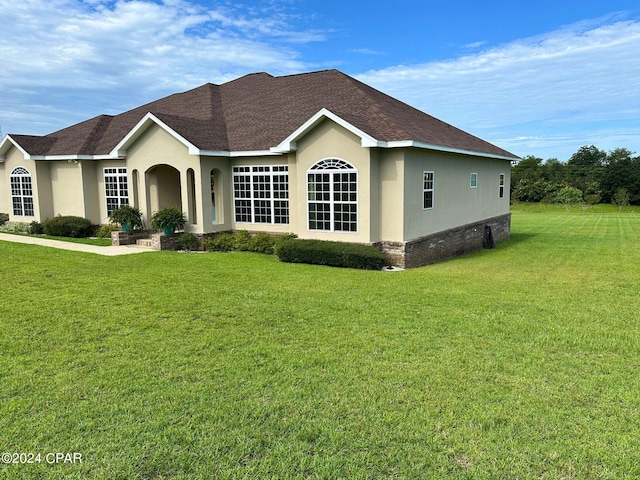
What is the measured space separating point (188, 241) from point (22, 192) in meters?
10.8

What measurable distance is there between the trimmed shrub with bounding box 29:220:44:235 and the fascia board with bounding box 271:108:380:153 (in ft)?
40.9

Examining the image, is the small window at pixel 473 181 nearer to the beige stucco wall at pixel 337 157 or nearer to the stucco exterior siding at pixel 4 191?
the beige stucco wall at pixel 337 157

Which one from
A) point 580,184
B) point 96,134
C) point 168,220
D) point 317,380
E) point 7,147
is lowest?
point 317,380

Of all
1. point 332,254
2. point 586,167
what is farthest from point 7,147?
point 586,167

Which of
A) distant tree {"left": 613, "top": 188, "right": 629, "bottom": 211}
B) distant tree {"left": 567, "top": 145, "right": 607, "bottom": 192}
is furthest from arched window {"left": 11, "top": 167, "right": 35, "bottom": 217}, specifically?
distant tree {"left": 567, "top": 145, "right": 607, "bottom": 192}

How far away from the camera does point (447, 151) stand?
1633cm

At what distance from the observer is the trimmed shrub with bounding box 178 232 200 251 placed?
17266 millimetres

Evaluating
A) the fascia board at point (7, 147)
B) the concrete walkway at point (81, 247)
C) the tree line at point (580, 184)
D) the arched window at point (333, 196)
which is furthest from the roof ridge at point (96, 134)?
the tree line at point (580, 184)

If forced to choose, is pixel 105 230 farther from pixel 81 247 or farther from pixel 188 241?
pixel 188 241

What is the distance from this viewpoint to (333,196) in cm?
1512

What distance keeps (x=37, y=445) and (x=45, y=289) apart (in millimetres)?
6749

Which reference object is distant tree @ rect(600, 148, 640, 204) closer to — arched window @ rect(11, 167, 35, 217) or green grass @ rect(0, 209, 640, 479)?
green grass @ rect(0, 209, 640, 479)

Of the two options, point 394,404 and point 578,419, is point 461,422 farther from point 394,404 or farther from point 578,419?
point 578,419

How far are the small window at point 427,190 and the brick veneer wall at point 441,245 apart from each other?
111 centimetres
